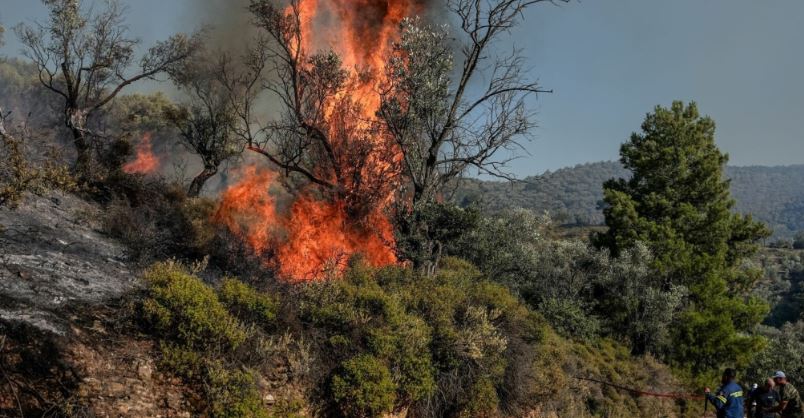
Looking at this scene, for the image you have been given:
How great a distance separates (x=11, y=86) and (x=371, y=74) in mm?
86980

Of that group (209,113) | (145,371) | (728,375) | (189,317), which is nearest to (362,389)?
(189,317)

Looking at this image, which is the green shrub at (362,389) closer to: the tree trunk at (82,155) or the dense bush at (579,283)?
the dense bush at (579,283)

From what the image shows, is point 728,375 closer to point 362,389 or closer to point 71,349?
point 362,389

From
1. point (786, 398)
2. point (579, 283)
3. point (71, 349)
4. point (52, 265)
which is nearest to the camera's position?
point (71, 349)

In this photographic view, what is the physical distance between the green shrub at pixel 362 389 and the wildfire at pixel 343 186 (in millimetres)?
5378

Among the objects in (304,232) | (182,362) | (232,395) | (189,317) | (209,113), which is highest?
(209,113)

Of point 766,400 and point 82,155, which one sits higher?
point 82,155

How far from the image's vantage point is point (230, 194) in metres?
20.6

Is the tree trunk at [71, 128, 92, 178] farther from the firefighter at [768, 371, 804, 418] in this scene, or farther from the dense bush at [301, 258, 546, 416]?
the firefighter at [768, 371, 804, 418]

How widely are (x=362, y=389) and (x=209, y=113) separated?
76.1ft

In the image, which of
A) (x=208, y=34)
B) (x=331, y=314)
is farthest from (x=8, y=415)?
(x=208, y=34)

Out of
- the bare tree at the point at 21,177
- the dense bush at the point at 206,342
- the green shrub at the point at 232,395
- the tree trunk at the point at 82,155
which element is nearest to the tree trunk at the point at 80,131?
the tree trunk at the point at 82,155

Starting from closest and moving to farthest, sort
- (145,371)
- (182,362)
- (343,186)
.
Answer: (145,371) < (182,362) < (343,186)

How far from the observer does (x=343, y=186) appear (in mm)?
19766
